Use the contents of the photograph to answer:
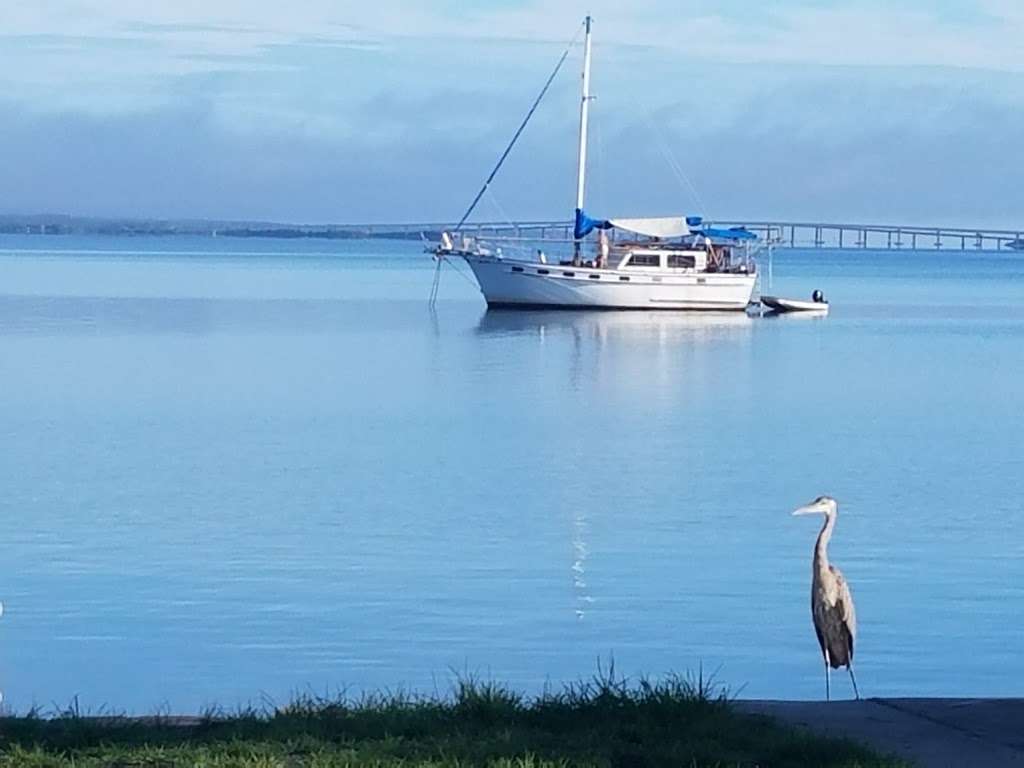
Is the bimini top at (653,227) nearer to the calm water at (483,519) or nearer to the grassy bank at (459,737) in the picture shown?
the calm water at (483,519)

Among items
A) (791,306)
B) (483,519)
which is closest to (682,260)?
(791,306)

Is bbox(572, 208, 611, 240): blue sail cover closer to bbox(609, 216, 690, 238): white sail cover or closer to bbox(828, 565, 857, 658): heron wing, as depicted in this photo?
bbox(609, 216, 690, 238): white sail cover

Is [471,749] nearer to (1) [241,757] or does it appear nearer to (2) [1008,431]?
(1) [241,757]

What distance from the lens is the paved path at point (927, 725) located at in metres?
7.71

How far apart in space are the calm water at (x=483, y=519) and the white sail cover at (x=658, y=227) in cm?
1967

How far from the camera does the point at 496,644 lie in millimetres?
13391

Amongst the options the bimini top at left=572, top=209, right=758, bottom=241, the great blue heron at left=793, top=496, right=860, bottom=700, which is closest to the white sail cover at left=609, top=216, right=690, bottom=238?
the bimini top at left=572, top=209, right=758, bottom=241

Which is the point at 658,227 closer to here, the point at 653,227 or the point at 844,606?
the point at 653,227

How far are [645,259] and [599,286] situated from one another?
6.00 ft

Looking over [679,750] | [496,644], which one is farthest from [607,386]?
[679,750]

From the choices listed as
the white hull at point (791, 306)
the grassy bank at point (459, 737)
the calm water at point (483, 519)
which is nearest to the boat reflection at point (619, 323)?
the white hull at point (791, 306)

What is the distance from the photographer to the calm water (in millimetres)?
13055

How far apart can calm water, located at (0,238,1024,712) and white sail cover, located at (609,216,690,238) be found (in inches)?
774

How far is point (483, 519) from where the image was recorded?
62.9ft
